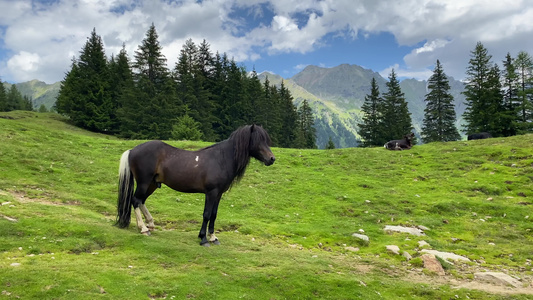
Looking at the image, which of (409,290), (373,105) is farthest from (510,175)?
(373,105)

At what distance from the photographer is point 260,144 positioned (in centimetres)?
882

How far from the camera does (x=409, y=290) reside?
7328 mm

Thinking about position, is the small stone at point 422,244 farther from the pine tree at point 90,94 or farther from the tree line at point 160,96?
the pine tree at point 90,94

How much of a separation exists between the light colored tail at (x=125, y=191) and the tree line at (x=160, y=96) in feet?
109

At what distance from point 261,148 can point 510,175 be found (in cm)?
2080

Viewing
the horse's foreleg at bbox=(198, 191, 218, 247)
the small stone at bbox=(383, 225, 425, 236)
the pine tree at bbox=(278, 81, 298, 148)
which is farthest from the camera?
the pine tree at bbox=(278, 81, 298, 148)

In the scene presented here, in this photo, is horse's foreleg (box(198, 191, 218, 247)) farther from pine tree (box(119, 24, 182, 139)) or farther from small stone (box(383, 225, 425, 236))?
pine tree (box(119, 24, 182, 139))

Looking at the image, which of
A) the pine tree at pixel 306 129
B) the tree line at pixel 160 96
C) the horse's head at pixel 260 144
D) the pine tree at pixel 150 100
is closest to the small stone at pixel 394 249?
the horse's head at pixel 260 144

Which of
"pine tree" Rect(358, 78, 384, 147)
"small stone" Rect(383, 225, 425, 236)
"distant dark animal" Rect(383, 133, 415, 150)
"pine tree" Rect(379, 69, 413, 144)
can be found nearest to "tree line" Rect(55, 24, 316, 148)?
"pine tree" Rect(358, 78, 384, 147)

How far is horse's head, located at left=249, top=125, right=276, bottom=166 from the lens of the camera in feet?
28.7

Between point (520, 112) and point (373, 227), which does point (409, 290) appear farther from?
point (520, 112)

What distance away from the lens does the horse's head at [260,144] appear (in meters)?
8.74

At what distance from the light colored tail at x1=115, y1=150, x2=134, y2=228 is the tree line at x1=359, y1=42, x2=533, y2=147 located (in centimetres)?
5212

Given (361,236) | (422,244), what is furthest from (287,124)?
(422,244)
